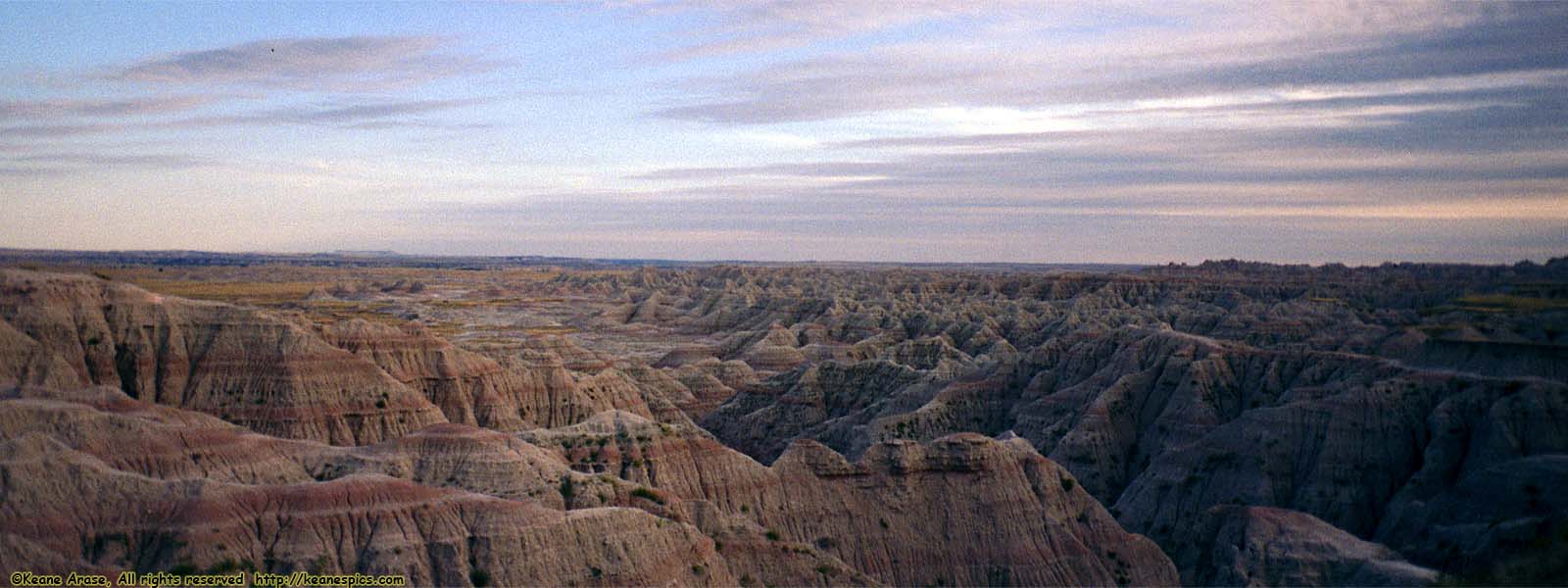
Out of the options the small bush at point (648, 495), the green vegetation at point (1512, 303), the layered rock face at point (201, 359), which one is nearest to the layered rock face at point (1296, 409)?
the green vegetation at point (1512, 303)

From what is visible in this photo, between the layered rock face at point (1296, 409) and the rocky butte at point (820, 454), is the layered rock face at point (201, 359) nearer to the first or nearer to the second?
the rocky butte at point (820, 454)

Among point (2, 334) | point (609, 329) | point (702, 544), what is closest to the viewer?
point (702, 544)

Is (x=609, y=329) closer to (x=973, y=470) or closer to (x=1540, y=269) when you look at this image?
(x=973, y=470)

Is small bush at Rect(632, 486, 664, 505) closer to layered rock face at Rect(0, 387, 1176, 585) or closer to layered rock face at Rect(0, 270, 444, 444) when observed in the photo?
layered rock face at Rect(0, 387, 1176, 585)

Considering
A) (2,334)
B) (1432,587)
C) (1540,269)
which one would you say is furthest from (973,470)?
(2,334)

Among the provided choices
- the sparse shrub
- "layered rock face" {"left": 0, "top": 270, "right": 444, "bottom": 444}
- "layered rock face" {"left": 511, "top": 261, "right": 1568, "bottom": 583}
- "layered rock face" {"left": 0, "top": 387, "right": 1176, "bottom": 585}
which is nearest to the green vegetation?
"layered rock face" {"left": 511, "top": 261, "right": 1568, "bottom": 583}

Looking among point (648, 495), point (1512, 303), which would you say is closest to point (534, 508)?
point (648, 495)
